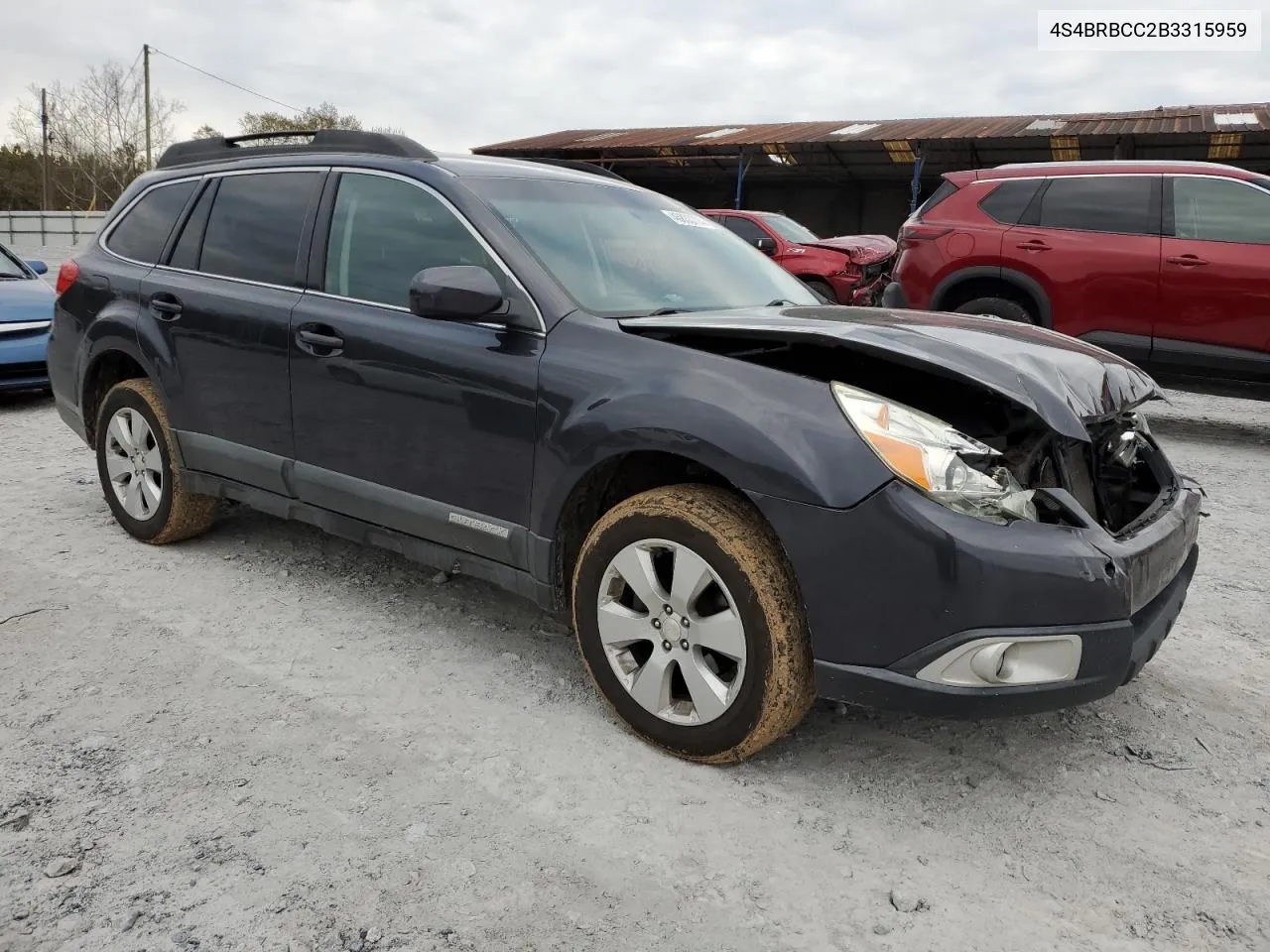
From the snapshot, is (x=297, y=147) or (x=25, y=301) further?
(x=25, y=301)

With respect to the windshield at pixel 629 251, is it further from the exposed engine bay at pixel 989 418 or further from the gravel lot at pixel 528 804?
the gravel lot at pixel 528 804

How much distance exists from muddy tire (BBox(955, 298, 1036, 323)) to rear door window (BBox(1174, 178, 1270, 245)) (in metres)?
1.09

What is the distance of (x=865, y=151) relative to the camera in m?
23.5

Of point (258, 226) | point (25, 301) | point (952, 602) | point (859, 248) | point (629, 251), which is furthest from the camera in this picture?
point (859, 248)

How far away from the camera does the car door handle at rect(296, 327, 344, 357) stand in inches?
127

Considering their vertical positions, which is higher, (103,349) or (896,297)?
(896,297)

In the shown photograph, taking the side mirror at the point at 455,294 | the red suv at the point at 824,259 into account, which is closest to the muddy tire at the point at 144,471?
the side mirror at the point at 455,294

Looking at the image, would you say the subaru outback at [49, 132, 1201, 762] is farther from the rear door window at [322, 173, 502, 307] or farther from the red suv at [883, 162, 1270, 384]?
the red suv at [883, 162, 1270, 384]

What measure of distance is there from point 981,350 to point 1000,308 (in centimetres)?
498

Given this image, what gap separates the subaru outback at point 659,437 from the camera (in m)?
2.21

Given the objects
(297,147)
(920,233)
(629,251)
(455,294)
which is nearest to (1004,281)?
(920,233)

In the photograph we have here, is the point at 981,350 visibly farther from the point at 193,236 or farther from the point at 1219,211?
the point at 1219,211

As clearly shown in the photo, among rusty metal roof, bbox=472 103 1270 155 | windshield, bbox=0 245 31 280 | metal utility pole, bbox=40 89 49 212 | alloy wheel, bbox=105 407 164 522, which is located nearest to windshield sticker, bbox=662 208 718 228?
alloy wheel, bbox=105 407 164 522

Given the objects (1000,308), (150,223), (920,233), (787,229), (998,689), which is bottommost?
(998,689)
